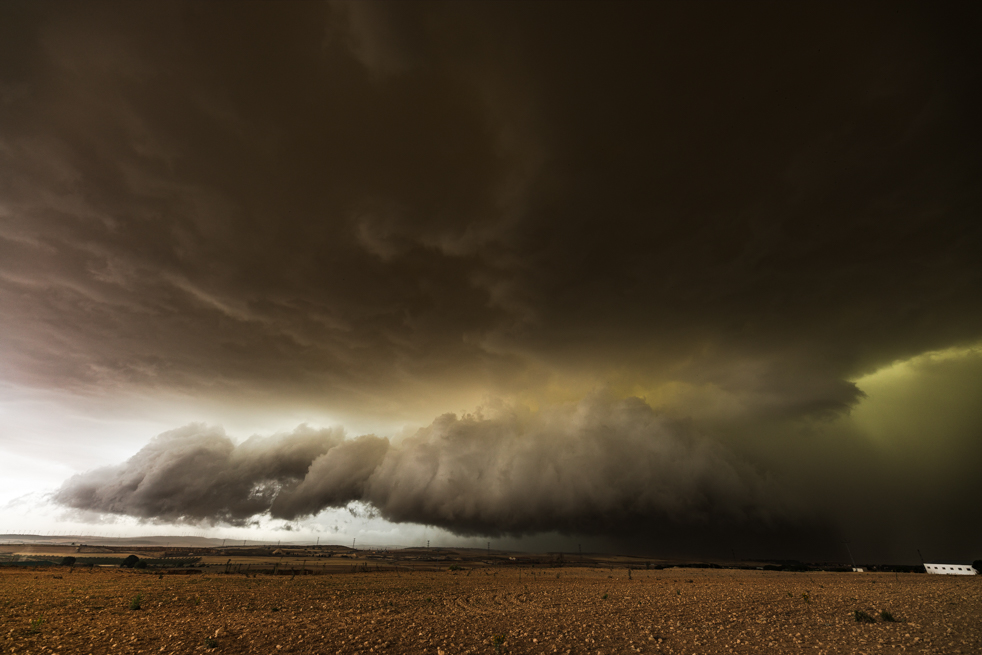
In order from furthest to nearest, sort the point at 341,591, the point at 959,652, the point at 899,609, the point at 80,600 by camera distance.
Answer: the point at 341,591 < the point at 80,600 < the point at 899,609 < the point at 959,652

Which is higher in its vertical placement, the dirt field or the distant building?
the dirt field

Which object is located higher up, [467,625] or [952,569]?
[467,625]

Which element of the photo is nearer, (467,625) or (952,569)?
(467,625)

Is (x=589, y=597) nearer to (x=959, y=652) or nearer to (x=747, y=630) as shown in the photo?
(x=747, y=630)

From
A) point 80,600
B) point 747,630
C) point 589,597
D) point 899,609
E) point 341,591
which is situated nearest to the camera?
point 747,630

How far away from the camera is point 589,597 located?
45.2 metres

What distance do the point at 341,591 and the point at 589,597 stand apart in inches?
1234

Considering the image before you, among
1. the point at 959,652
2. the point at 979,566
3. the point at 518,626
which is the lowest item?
the point at 979,566

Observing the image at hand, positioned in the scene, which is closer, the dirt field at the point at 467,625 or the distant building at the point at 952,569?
the dirt field at the point at 467,625

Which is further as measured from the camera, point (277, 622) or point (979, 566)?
point (979, 566)

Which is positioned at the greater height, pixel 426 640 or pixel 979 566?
pixel 426 640

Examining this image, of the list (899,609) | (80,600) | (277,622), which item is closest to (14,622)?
(80,600)

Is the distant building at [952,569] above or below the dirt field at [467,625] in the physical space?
below

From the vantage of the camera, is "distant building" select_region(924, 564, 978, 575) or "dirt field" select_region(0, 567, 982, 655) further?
"distant building" select_region(924, 564, 978, 575)
